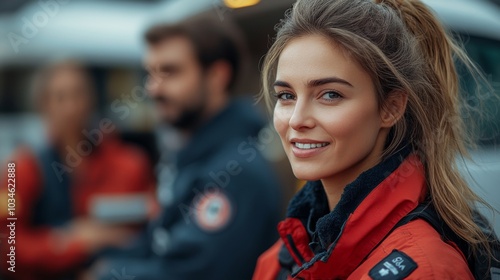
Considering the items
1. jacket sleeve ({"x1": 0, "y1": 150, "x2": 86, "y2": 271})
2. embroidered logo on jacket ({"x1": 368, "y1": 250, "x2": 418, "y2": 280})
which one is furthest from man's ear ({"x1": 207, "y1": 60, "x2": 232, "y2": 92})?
embroidered logo on jacket ({"x1": 368, "y1": 250, "x2": 418, "y2": 280})

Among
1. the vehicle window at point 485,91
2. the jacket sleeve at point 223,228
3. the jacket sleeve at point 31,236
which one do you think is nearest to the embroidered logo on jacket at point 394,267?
the vehicle window at point 485,91

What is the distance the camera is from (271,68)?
1872mm

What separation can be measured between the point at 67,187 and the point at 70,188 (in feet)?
0.07

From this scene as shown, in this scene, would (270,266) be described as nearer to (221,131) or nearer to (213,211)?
(213,211)

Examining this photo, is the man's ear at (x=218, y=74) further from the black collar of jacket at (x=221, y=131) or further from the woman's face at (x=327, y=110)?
the woman's face at (x=327, y=110)

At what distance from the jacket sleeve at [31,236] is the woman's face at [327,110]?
2373 millimetres

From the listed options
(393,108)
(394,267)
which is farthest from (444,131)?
(394,267)

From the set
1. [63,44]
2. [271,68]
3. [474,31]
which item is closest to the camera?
[271,68]

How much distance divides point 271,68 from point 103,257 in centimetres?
222

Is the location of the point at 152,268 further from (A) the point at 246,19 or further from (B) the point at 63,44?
(B) the point at 63,44

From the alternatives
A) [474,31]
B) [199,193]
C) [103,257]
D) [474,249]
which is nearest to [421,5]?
[474,249]

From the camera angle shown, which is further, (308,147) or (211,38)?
(211,38)

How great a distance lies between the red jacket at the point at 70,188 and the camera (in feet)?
12.4

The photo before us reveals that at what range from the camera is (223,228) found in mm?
2980
